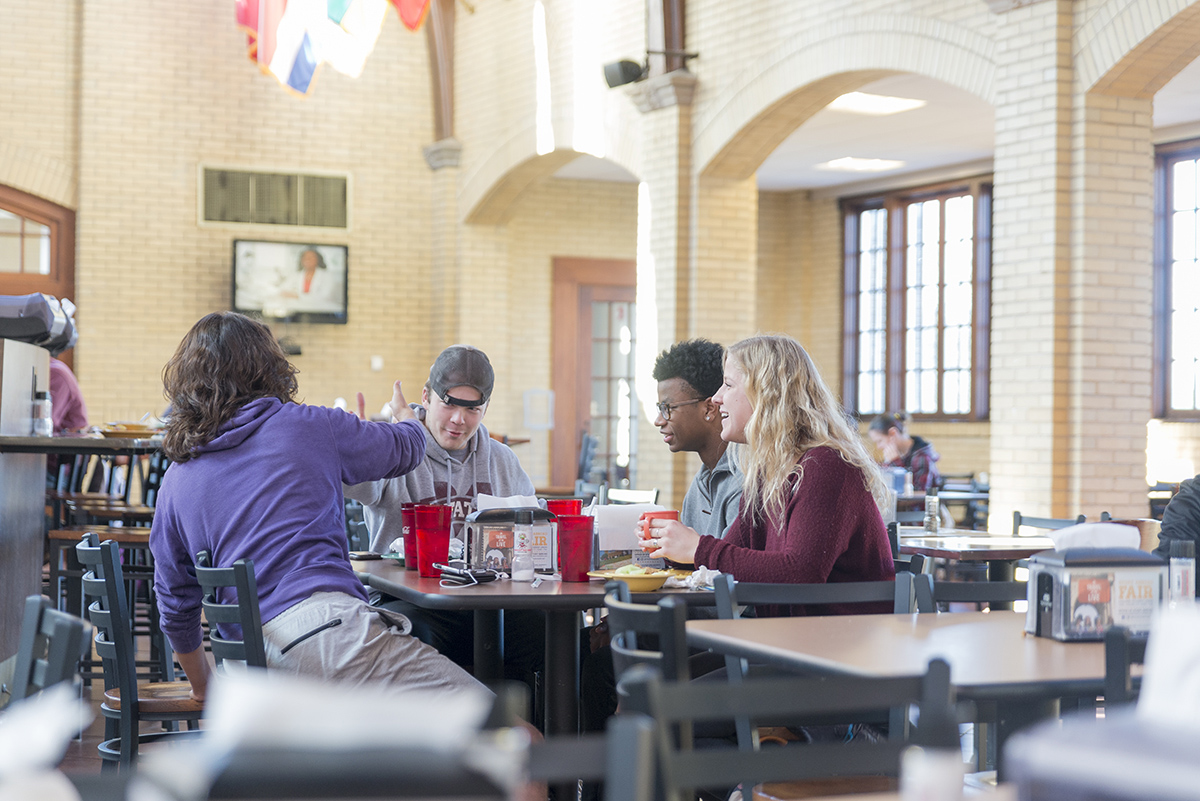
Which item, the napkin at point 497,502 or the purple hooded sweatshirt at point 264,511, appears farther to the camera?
the napkin at point 497,502

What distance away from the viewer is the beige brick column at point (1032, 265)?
6.48 m

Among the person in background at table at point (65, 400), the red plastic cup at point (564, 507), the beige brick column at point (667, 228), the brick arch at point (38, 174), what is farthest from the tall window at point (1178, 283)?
the brick arch at point (38, 174)

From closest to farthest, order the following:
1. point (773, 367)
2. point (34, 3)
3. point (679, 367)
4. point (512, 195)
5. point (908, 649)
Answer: point (908, 649)
point (773, 367)
point (679, 367)
point (34, 3)
point (512, 195)

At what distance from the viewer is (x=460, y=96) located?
39.5 feet

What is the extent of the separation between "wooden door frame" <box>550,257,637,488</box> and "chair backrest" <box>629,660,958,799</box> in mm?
11608

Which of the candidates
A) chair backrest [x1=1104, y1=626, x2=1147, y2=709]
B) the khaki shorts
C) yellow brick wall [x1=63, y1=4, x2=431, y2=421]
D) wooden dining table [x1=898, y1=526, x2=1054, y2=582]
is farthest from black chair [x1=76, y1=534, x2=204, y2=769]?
yellow brick wall [x1=63, y1=4, x2=431, y2=421]

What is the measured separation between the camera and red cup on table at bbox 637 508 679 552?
3.25m

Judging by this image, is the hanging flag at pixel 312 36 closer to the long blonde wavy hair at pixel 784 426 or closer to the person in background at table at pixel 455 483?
the person in background at table at pixel 455 483

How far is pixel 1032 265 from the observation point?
21.7ft

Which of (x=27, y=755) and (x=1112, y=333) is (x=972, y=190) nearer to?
(x=1112, y=333)

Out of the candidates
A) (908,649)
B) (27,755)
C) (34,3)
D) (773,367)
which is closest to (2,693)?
(773,367)

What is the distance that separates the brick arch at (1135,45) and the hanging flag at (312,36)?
18.5 feet

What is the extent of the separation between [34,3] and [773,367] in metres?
10.00

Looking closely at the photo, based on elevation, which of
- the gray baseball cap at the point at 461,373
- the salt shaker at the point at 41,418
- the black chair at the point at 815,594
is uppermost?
the gray baseball cap at the point at 461,373
